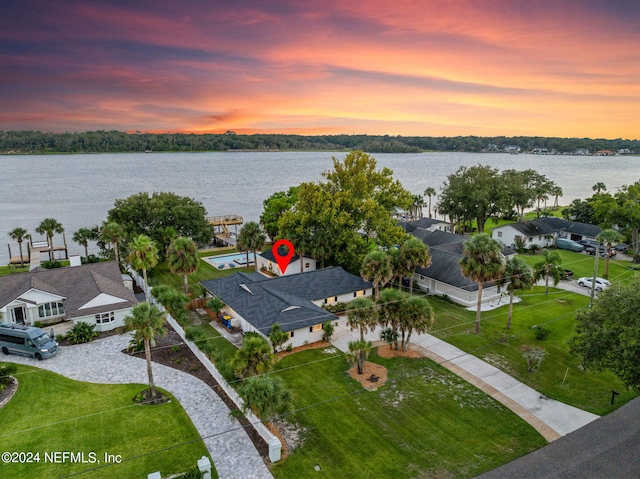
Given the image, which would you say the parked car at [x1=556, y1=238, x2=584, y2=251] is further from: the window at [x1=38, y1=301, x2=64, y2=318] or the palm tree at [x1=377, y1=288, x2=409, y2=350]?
the window at [x1=38, y1=301, x2=64, y2=318]

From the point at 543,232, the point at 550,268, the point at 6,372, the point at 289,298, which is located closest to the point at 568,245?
the point at 543,232

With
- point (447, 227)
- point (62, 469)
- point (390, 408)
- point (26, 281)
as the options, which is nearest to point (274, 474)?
point (390, 408)

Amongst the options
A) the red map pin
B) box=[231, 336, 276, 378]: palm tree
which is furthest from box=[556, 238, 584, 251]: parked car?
box=[231, 336, 276, 378]: palm tree

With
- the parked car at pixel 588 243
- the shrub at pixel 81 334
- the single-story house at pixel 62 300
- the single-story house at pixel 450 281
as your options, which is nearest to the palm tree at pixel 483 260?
the single-story house at pixel 450 281

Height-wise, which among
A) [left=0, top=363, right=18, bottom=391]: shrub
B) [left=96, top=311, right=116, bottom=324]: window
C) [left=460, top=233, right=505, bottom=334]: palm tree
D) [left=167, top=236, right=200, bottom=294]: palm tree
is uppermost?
[left=460, top=233, right=505, bottom=334]: palm tree

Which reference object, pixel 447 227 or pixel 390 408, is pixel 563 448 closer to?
pixel 390 408

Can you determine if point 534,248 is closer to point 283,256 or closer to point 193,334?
point 283,256
